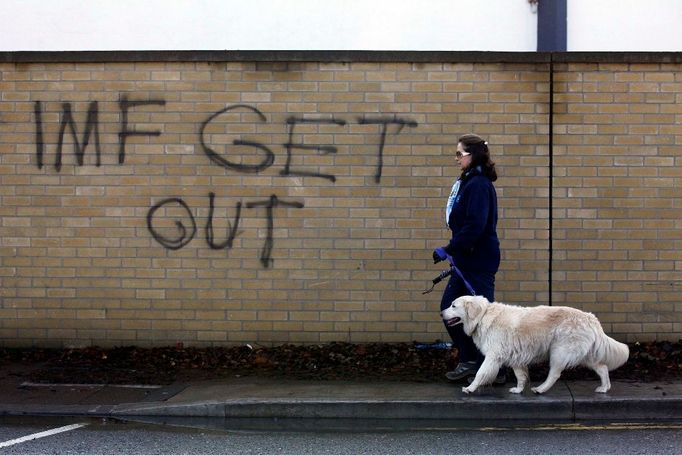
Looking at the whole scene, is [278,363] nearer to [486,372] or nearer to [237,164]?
[237,164]

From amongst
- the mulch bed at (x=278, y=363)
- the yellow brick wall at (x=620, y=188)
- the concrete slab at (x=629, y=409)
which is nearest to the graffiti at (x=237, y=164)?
the mulch bed at (x=278, y=363)

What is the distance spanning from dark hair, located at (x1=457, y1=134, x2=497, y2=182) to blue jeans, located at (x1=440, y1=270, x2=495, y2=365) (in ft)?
2.80

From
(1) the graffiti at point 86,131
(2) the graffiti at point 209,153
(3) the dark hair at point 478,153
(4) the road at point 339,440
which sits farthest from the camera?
(1) the graffiti at point 86,131

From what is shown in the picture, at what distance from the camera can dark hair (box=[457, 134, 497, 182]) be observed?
6.74m

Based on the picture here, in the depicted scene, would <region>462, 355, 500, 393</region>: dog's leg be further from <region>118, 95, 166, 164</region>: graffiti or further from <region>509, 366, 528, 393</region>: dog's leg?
<region>118, 95, 166, 164</region>: graffiti

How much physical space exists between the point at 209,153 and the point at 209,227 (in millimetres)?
781

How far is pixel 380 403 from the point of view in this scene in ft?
21.3

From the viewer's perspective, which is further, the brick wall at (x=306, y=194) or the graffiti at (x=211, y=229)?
the graffiti at (x=211, y=229)

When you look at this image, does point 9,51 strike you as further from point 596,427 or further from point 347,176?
point 596,427

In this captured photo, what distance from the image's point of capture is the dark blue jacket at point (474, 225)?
6.61m

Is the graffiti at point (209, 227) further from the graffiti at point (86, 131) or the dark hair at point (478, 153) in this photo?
the dark hair at point (478, 153)

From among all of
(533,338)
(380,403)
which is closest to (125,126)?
(380,403)

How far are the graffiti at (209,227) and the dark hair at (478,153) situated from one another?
2.31 metres

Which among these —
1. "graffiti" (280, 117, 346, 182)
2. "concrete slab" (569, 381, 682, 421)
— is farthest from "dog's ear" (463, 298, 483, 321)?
"graffiti" (280, 117, 346, 182)
